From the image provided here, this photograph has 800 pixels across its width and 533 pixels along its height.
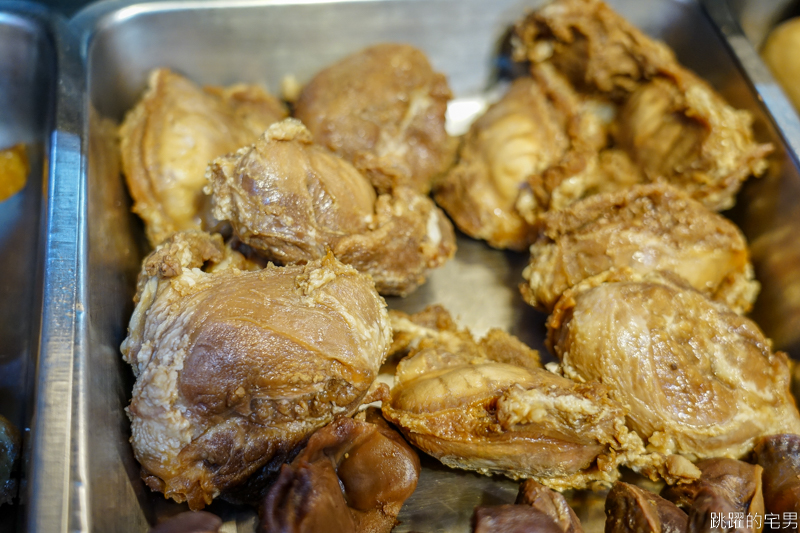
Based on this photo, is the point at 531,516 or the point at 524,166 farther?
the point at 524,166

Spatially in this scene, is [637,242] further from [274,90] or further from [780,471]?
[274,90]

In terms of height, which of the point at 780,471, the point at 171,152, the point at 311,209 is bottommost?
the point at 780,471

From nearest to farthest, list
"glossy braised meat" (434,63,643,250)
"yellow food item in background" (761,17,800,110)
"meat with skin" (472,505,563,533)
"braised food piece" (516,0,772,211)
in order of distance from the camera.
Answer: "meat with skin" (472,505,563,533) → "braised food piece" (516,0,772,211) → "glossy braised meat" (434,63,643,250) → "yellow food item in background" (761,17,800,110)

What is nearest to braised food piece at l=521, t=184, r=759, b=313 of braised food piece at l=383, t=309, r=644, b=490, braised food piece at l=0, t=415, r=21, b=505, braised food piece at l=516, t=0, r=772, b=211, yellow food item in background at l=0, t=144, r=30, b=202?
braised food piece at l=516, t=0, r=772, b=211

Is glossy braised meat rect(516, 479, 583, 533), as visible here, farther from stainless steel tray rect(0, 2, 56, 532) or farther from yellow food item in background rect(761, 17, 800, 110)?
yellow food item in background rect(761, 17, 800, 110)

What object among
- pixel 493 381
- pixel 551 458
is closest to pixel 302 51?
pixel 493 381

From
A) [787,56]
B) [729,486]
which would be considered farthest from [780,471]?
[787,56]
